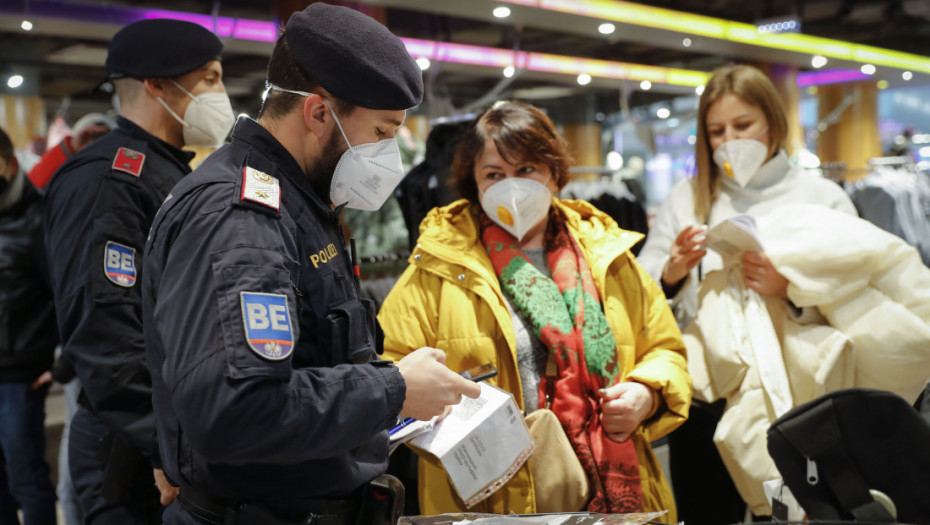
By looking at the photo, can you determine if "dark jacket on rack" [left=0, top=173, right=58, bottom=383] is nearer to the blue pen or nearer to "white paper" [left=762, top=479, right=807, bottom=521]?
the blue pen

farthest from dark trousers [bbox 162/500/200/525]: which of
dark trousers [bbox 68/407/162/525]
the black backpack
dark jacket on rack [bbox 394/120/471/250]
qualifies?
dark jacket on rack [bbox 394/120/471/250]

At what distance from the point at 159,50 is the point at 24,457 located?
1.76 metres

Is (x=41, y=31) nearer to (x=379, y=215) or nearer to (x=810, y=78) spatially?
(x=379, y=215)

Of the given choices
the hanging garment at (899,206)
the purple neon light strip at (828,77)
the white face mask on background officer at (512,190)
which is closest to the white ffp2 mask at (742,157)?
the white face mask on background officer at (512,190)

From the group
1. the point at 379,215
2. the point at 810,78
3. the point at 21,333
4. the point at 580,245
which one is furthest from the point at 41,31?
the point at 810,78

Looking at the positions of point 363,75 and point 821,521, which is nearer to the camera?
point 821,521

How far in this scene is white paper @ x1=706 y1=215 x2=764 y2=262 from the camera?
2.26m

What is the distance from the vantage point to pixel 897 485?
4.04 feet

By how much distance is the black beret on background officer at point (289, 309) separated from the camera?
3.55ft

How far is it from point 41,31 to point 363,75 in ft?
17.8

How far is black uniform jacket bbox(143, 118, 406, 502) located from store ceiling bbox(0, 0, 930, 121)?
380 cm

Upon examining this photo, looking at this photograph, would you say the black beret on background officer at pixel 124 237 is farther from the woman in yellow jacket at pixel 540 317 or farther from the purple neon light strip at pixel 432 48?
the purple neon light strip at pixel 432 48

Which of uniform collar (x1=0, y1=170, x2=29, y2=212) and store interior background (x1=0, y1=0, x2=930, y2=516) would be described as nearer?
uniform collar (x1=0, y1=170, x2=29, y2=212)

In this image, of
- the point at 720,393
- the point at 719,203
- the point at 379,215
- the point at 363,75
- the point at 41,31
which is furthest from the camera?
the point at 41,31
